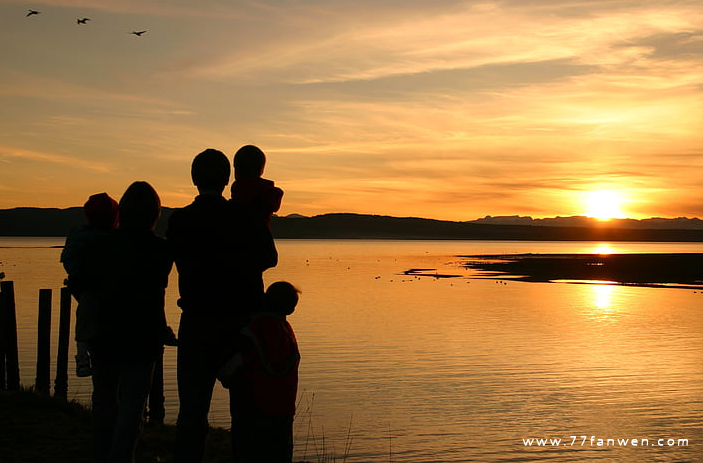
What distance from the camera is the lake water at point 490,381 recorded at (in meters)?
13.2

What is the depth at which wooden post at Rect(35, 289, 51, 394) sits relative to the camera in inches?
591

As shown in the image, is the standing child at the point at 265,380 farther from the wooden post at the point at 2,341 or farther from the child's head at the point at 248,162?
the wooden post at the point at 2,341

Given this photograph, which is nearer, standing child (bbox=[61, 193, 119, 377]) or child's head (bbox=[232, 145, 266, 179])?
child's head (bbox=[232, 145, 266, 179])

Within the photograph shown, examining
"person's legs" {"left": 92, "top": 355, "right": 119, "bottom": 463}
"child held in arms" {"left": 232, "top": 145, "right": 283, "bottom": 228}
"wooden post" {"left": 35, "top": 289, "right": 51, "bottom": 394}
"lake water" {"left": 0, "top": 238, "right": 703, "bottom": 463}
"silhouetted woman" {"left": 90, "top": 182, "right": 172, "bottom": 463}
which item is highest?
"child held in arms" {"left": 232, "top": 145, "right": 283, "bottom": 228}

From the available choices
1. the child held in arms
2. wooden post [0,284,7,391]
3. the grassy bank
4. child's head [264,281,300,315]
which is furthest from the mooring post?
child's head [264,281,300,315]

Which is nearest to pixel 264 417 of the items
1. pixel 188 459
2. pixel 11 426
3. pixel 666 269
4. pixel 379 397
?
pixel 188 459

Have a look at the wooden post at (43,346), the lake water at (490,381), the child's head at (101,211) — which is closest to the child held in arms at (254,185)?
the child's head at (101,211)

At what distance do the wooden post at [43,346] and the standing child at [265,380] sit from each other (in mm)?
11011

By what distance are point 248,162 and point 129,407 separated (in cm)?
216

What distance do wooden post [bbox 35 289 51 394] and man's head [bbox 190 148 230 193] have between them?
10899 millimetres

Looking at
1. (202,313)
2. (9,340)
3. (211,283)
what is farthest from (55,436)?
(9,340)

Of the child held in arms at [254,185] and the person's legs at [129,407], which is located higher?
the child held in arms at [254,185]

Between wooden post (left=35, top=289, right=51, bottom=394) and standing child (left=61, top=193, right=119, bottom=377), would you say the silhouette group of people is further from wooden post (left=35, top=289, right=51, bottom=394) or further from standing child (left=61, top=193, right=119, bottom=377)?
wooden post (left=35, top=289, right=51, bottom=394)

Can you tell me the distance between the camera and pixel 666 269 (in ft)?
232
